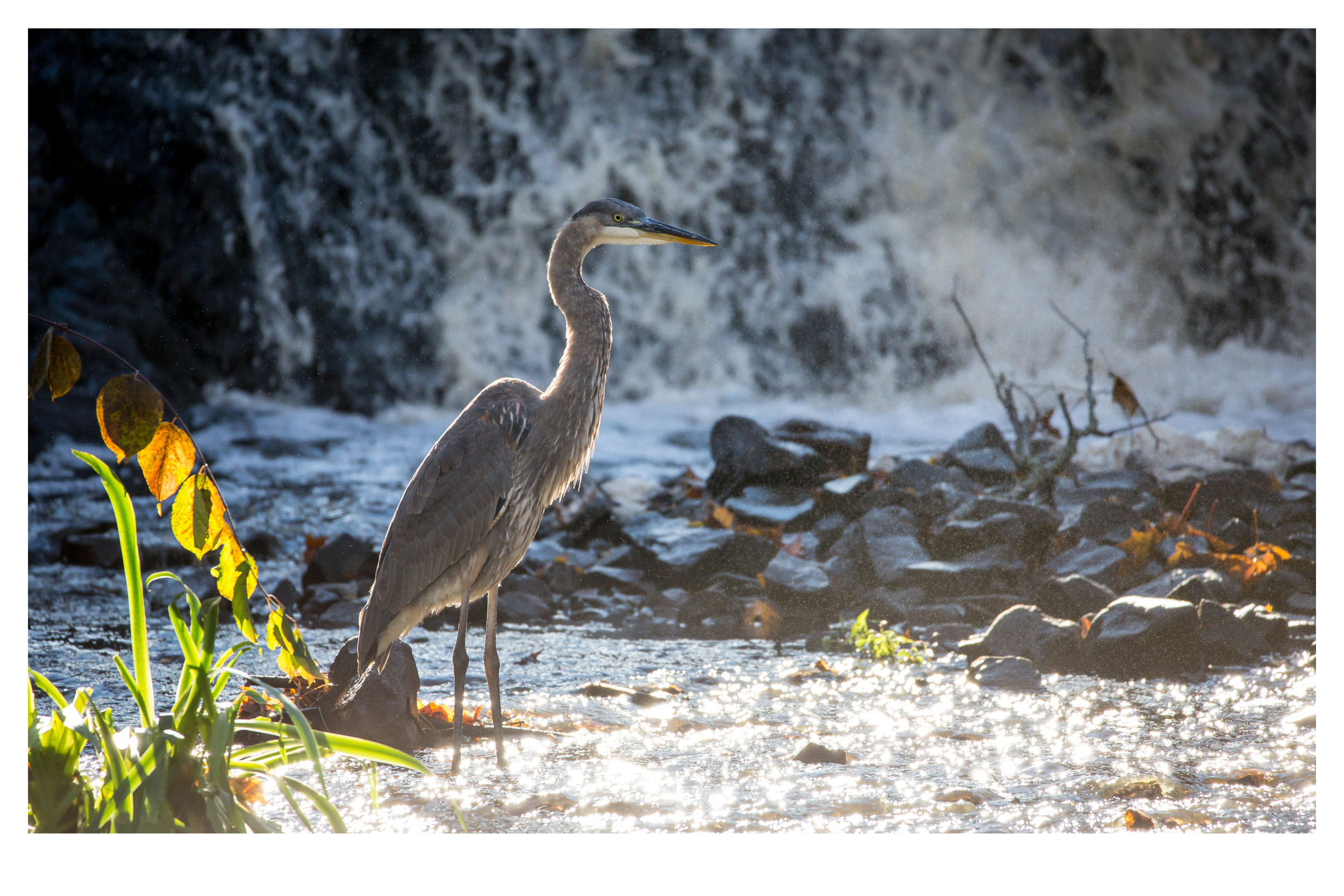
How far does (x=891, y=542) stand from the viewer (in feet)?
11.5

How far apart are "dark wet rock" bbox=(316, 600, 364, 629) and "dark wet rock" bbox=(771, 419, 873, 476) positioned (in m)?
1.80

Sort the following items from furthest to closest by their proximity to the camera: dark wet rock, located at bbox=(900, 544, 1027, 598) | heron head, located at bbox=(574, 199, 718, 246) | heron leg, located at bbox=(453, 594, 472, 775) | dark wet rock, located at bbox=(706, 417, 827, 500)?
dark wet rock, located at bbox=(706, 417, 827, 500) → dark wet rock, located at bbox=(900, 544, 1027, 598) → heron head, located at bbox=(574, 199, 718, 246) → heron leg, located at bbox=(453, 594, 472, 775)

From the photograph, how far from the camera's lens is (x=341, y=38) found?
356cm

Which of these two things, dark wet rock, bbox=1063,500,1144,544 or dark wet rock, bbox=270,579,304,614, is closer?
dark wet rock, bbox=270,579,304,614

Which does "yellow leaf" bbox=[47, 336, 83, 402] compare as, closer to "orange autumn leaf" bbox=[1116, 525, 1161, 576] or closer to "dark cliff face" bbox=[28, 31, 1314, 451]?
"dark cliff face" bbox=[28, 31, 1314, 451]

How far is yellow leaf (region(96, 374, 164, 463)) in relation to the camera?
4.98 ft

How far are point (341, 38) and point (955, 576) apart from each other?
297 cm

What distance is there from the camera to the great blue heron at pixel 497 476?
89.2 inches

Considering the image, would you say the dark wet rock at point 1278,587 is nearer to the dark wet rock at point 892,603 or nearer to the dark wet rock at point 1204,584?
the dark wet rock at point 1204,584

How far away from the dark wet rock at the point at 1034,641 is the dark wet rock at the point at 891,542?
521 millimetres

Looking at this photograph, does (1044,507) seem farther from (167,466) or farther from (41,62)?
(41,62)

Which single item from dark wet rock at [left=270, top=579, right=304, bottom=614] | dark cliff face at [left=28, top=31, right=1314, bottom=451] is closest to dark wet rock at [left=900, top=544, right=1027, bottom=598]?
dark cliff face at [left=28, top=31, right=1314, bottom=451]

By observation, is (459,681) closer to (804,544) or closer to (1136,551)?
(804,544)

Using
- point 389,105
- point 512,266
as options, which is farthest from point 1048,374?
point 389,105
